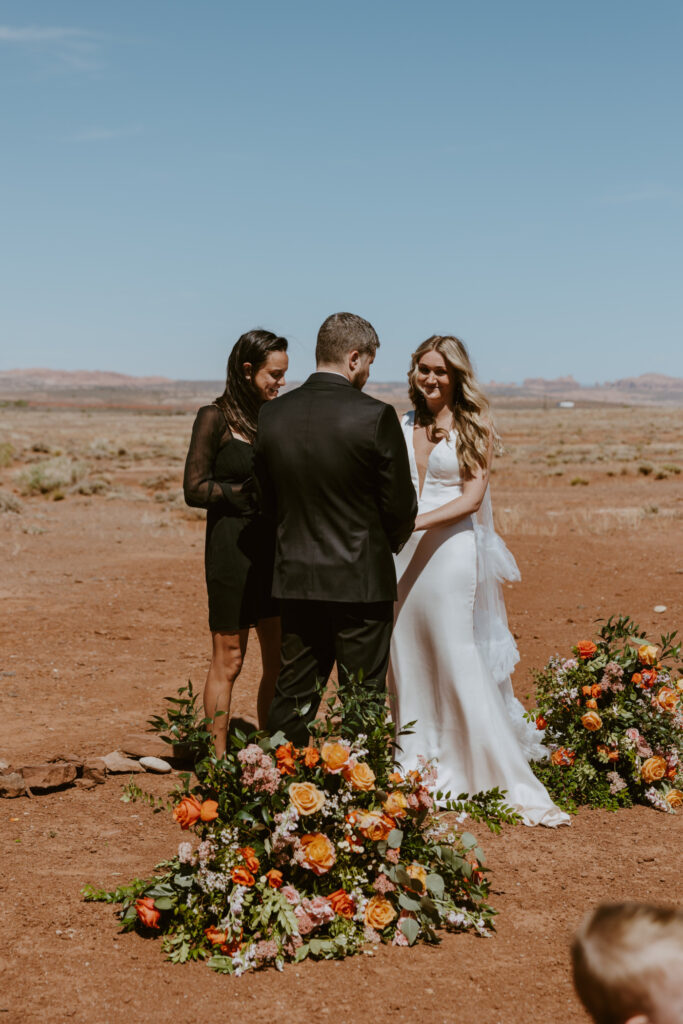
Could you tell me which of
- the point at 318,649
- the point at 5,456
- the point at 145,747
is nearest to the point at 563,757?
the point at 318,649

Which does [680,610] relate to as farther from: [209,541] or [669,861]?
[209,541]

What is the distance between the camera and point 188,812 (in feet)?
11.2

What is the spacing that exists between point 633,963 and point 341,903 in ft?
6.45

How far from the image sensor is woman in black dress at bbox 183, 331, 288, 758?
14.8 ft

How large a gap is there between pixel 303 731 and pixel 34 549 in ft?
34.9

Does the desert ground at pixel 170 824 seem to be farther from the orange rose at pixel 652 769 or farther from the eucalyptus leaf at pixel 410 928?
the orange rose at pixel 652 769

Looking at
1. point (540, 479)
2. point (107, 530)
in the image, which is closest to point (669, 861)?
point (107, 530)

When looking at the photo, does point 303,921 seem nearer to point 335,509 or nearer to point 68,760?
point 335,509

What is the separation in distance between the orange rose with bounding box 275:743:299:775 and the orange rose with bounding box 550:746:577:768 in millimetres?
2111

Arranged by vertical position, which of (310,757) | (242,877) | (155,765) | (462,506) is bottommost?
(155,765)

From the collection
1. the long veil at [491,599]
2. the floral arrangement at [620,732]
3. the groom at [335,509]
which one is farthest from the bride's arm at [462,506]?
the floral arrangement at [620,732]

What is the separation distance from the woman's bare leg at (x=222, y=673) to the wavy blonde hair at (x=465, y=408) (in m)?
1.37

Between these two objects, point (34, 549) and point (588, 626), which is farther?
point (34, 549)

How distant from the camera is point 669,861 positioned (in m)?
4.35
